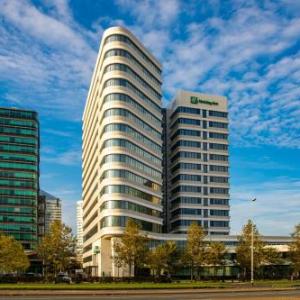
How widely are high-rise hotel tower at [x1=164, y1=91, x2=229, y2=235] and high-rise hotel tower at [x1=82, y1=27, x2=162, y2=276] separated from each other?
38855mm

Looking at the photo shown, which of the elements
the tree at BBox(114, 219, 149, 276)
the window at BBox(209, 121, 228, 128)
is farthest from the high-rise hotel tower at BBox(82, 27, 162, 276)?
the window at BBox(209, 121, 228, 128)

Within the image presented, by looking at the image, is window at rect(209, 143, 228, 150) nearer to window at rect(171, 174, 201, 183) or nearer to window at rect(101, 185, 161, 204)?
window at rect(171, 174, 201, 183)

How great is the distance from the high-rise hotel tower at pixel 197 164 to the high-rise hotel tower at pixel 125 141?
1530 inches

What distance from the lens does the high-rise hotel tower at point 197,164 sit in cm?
18138

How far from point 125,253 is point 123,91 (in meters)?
40.4

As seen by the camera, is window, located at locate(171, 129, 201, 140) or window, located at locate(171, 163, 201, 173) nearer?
window, located at locate(171, 163, 201, 173)

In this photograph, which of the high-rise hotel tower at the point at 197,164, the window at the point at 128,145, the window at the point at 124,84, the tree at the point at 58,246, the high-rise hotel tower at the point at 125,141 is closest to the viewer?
the tree at the point at 58,246

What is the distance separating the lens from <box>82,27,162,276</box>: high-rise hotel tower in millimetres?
123875

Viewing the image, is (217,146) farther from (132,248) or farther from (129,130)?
(132,248)

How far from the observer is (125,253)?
335ft

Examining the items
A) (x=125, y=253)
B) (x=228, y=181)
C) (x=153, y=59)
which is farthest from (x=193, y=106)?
(x=125, y=253)

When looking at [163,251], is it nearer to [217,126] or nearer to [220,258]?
[220,258]

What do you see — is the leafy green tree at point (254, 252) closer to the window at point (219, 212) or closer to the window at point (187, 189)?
the window at point (187, 189)

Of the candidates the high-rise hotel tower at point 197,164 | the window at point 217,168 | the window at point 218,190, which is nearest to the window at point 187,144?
the high-rise hotel tower at point 197,164
